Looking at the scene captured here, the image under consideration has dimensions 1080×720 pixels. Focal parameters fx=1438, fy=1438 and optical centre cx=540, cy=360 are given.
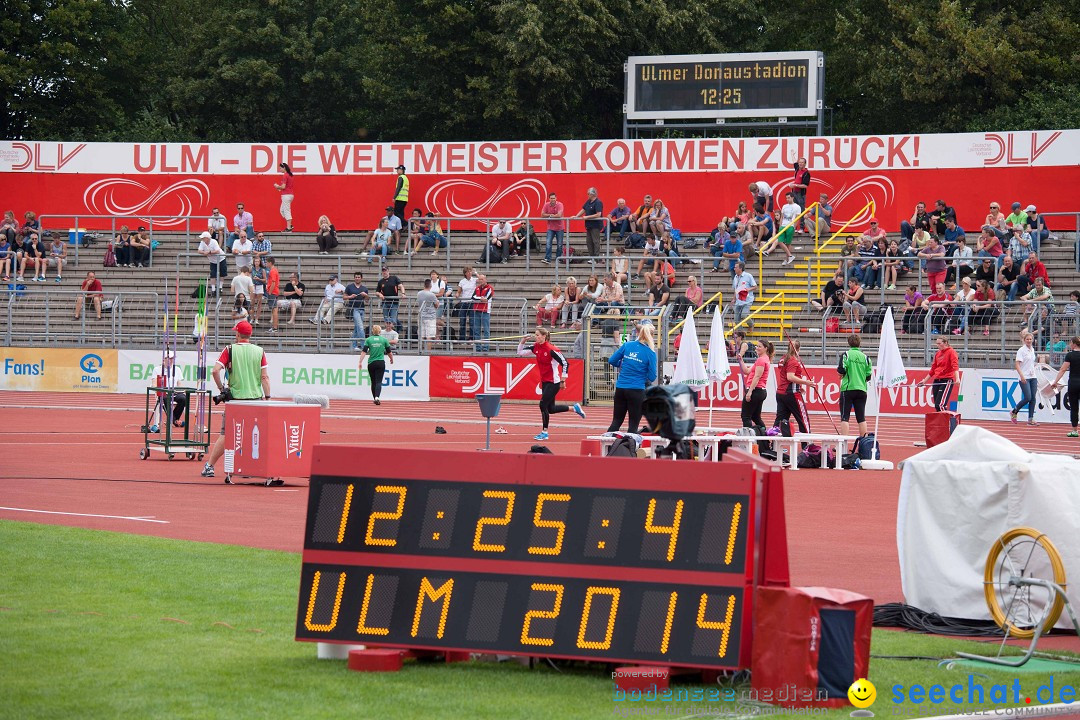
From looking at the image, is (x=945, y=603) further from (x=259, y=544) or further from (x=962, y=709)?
(x=259, y=544)

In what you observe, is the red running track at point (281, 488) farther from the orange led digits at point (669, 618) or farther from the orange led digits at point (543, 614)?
the orange led digits at point (669, 618)

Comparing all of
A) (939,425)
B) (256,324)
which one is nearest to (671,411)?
(939,425)

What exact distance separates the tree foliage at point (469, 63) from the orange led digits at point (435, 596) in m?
39.9

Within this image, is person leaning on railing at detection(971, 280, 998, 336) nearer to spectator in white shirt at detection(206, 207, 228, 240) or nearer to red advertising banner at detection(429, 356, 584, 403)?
red advertising banner at detection(429, 356, 584, 403)

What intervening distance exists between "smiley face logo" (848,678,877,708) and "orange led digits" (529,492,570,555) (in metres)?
1.74

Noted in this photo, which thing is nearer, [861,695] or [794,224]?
[861,695]

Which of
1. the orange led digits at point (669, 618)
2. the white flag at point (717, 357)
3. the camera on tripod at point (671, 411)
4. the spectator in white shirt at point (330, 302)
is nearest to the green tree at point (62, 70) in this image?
the spectator in white shirt at point (330, 302)

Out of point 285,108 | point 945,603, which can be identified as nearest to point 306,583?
point 945,603

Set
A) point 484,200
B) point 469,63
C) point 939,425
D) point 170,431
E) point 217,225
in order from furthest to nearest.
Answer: point 469,63 → point 484,200 → point 217,225 → point 939,425 → point 170,431

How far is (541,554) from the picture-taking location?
26.5ft

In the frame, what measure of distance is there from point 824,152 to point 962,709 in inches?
1345

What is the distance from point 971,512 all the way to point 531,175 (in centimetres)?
3358

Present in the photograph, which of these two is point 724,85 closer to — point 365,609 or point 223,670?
point 365,609

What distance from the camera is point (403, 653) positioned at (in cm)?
827
